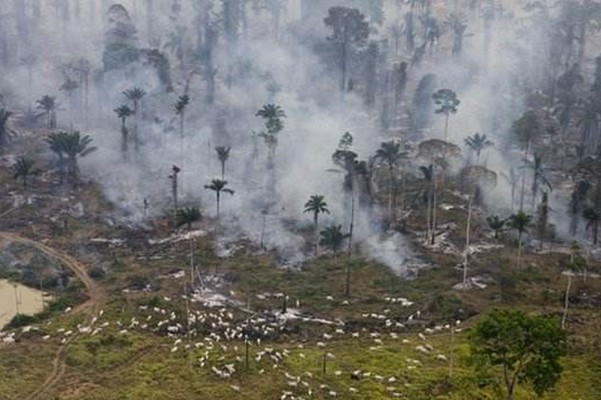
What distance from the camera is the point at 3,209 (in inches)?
4779

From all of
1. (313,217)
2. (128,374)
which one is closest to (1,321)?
(128,374)

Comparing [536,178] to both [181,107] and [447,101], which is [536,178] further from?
[181,107]

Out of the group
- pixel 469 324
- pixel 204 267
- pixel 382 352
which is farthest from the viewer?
pixel 204 267

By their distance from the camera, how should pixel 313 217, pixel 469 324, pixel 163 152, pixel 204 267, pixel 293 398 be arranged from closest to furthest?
pixel 293 398 < pixel 469 324 < pixel 204 267 < pixel 313 217 < pixel 163 152

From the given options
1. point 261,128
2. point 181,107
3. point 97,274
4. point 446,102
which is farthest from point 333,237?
point 261,128

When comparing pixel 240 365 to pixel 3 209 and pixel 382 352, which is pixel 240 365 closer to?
pixel 382 352

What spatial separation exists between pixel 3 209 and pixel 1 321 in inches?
1463

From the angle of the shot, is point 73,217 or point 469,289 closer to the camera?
point 469,289

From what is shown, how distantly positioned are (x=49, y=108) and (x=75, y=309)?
69.7 metres

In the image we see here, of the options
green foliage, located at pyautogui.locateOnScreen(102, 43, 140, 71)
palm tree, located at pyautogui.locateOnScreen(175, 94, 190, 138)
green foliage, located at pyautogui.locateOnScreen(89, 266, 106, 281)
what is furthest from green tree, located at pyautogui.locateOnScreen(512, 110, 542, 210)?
green foliage, located at pyautogui.locateOnScreen(102, 43, 140, 71)

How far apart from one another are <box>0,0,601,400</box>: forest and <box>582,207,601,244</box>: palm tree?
1278 millimetres

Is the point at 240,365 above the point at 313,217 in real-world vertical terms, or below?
below

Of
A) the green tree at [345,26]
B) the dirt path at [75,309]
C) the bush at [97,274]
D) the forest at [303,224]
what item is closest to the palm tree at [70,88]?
the forest at [303,224]

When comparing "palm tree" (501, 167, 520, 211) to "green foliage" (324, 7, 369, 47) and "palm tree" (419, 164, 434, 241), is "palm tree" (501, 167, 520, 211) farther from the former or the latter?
"green foliage" (324, 7, 369, 47)
